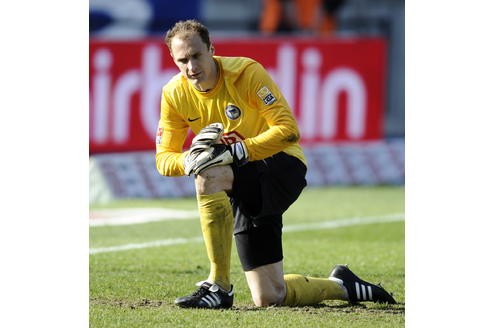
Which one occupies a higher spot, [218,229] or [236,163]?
[236,163]

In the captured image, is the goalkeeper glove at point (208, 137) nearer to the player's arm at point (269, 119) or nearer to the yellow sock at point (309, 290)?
the player's arm at point (269, 119)

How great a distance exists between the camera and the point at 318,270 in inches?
315

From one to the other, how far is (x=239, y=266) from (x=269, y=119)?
2.03m

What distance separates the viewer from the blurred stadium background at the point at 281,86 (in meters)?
13.1

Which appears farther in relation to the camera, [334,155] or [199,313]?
[334,155]

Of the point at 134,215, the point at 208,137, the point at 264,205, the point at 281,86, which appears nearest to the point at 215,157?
the point at 208,137

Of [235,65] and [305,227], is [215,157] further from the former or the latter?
[305,227]

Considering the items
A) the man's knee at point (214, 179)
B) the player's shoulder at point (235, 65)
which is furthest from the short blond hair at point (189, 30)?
the man's knee at point (214, 179)

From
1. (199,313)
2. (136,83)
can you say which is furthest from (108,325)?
(136,83)

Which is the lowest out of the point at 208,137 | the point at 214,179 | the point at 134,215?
the point at 134,215

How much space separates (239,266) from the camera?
26.9 ft

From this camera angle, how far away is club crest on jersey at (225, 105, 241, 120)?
6.52 m
